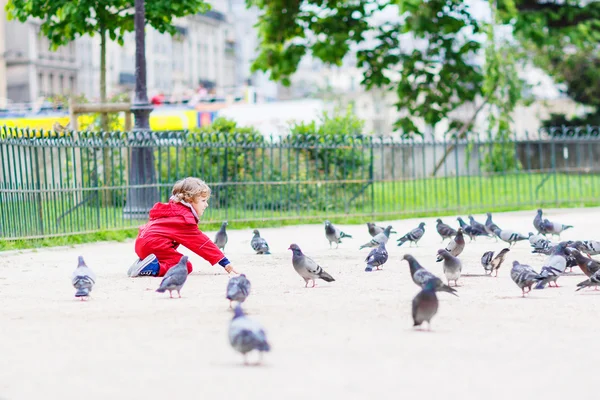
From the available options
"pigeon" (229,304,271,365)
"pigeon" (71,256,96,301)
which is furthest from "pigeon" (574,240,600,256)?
"pigeon" (229,304,271,365)

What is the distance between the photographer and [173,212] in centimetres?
1256

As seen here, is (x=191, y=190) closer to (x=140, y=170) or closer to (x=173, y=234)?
(x=173, y=234)

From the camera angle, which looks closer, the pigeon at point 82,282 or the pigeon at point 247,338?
the pigeon at point 247,338

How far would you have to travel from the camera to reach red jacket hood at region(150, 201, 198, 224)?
1246 centimetres

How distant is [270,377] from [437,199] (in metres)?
17.4

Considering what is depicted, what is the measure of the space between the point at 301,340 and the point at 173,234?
4760 mm

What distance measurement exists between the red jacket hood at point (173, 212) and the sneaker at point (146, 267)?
1.76 feet

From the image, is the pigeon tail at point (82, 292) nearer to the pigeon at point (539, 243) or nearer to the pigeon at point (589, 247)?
the pigeon at point (589, 247)

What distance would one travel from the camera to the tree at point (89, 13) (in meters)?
21.5

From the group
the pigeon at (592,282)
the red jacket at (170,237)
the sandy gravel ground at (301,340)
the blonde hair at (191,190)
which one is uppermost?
the blonde hair at (191,190)

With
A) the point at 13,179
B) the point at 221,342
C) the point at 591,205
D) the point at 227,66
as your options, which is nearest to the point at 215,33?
the point at 227,66

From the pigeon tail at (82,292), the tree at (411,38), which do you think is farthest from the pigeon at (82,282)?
the tree at (411,38)

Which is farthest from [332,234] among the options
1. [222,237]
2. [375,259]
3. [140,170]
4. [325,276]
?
[325,276]

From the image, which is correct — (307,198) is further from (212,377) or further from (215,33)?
(215,33)
